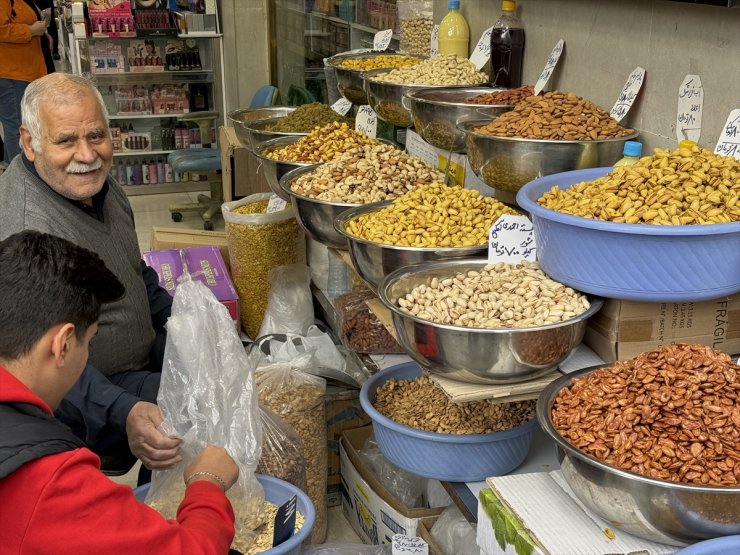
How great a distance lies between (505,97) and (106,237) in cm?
122

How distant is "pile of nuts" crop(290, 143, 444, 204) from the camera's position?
2.52 meters

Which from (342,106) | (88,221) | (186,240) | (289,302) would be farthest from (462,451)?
(186,240)

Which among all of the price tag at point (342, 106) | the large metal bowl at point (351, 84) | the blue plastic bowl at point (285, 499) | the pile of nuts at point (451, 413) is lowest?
the blue plastic bowl at point (285, 499)

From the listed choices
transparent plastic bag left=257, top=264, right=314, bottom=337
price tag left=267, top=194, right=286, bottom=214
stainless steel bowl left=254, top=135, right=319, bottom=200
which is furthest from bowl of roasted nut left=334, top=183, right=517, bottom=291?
price tag left=267, top=194, right=286, bottom=214

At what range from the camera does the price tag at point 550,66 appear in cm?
259

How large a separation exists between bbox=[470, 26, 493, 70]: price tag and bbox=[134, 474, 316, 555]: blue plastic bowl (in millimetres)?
1689

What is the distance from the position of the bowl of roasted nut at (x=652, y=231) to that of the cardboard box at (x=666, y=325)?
0.34 ft

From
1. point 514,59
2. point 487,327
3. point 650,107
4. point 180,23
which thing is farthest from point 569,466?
point 180,23

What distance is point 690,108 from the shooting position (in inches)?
83.1

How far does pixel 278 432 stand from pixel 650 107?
4.32 feet

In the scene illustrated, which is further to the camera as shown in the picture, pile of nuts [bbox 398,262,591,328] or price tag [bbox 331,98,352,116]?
price tag [bbox 331,98,352,116]

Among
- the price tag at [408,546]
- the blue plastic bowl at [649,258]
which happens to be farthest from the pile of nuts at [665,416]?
the price tag at [408,546]

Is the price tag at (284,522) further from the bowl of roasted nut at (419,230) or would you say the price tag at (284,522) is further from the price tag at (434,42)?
the price tag at (434,42)

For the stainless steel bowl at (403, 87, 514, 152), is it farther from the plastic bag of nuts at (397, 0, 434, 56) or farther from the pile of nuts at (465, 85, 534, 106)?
the plastic bag of nuts at (397, 0, 434, 56)
